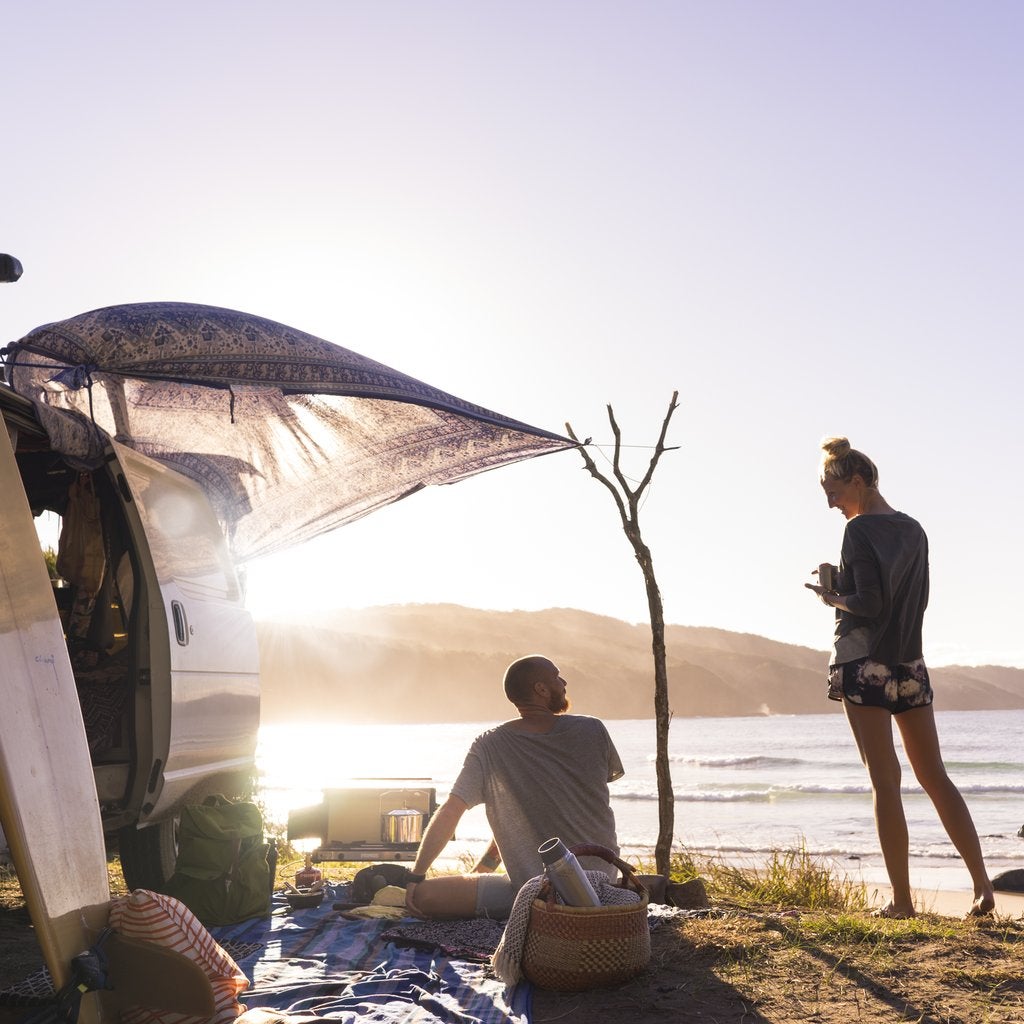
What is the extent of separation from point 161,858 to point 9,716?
253 centimetres

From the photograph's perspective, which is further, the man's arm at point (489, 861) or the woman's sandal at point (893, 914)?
the man's arm at point (489, 861)

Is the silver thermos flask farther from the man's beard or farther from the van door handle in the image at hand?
the van door handle

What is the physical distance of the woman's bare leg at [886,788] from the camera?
4844 mm

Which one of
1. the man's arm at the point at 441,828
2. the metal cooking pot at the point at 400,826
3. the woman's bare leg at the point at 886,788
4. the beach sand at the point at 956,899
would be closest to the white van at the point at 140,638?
the metal cooking pot at the point at 400,826

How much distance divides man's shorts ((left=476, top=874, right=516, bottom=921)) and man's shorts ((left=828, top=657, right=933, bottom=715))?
1770mm

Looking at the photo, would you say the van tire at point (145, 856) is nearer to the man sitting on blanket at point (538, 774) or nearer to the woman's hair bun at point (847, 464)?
the man sitting on blanket at point (538, 774)

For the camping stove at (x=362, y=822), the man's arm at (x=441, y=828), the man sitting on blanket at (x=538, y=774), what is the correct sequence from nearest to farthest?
the man's arm at (x=441, y=828) → the man sitting on blanket at (x=538, y=774) → the camping stove at (x=362, y=822)

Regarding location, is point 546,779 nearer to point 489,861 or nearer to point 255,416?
point 489,861

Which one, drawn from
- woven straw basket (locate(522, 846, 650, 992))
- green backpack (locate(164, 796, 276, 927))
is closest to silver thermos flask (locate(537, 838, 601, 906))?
woven straw basket (locate(522, 846, 650, 992))

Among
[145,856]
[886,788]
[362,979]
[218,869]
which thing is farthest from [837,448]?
[145,856]

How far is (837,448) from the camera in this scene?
5195 mm

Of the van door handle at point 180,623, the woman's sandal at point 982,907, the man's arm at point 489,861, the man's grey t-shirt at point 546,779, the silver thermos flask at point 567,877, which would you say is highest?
the van door handle at point 180,623

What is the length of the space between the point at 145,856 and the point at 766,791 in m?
24.8

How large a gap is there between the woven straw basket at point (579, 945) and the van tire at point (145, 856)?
2.40 meters
